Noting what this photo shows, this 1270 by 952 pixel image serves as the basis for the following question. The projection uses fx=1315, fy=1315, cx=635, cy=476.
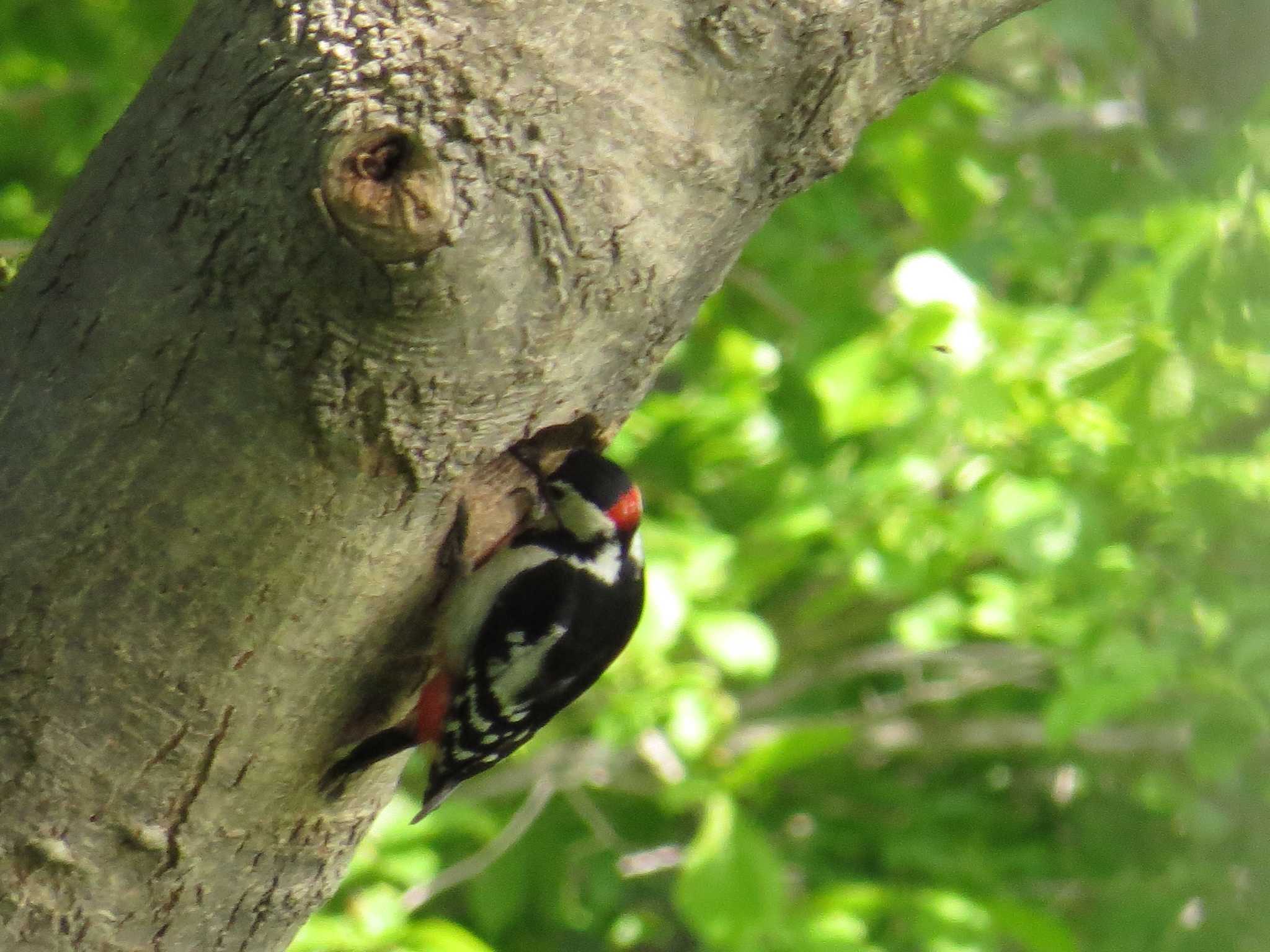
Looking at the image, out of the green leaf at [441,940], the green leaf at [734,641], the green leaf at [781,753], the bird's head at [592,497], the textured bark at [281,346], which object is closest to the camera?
the textured bark at [281,346]

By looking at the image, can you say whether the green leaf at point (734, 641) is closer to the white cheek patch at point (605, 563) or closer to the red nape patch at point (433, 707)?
the white cheek patch at point (605, 563)

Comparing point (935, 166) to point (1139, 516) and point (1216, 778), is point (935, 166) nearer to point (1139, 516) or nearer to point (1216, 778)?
point (1139, 516)

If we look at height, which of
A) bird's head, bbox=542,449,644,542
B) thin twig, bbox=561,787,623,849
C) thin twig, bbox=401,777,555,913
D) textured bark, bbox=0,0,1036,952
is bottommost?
thin twig, bbox=561,787,623,849

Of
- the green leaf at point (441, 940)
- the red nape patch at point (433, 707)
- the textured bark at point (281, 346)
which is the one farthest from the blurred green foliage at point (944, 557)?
the textured bark at point (281, 346)

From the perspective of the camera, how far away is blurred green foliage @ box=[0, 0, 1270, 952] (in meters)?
3.91

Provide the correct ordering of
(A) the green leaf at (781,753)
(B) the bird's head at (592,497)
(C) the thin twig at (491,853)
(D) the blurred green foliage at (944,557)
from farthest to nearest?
(C) the thin twig at (491,853), (A) the green leaf at (781,753), (D) the blurred green foliage at (944,557), (B) the bird's head at (592,497)

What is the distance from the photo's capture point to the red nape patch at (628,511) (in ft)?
9.81

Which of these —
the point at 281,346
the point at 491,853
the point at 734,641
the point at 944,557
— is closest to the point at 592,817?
the point at 491,853

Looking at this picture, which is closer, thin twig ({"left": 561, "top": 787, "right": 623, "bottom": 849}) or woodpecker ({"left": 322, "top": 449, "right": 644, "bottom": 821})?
woodpecker ({"left": 322, "top": 449, "right": 644, "bottom": 821})

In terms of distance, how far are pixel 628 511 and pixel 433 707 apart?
830 mm

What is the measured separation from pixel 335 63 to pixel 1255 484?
3.25m

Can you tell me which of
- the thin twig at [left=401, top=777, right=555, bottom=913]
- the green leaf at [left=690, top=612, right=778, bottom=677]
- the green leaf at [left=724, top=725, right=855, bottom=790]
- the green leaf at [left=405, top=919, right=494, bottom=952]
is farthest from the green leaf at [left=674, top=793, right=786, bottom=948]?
the thin twig at [left=401, top=777, right=555, bottom=913]

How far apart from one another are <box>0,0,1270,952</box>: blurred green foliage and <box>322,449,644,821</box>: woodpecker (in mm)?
941

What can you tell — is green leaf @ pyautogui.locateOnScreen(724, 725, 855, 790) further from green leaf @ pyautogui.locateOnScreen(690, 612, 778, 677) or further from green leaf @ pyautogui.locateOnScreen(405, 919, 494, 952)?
green leaf @ pyautogui.locateOnScreen(405, 919, 494, 952)
